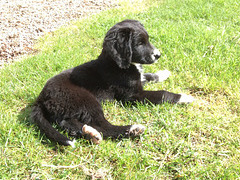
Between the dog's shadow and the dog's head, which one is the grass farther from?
the dog's head

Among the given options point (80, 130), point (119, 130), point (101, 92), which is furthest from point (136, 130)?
point (101, 92)

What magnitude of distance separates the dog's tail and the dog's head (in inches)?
39.7

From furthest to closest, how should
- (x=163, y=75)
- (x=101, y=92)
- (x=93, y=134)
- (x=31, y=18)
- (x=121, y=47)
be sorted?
(x=31, y=18)
(x=163, y=75)
(x=101, y=92)
(x=121, y=47)
(x=93, y=134)

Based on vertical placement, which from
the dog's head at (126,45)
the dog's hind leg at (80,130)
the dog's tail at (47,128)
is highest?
the dog's head at (126,45)

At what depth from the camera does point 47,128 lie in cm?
234

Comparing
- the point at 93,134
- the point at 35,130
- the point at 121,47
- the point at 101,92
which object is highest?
the point at 121,47

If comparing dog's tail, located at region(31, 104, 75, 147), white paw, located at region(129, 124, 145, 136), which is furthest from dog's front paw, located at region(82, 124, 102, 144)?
white paw, located at region(129, 124, 145, 136)

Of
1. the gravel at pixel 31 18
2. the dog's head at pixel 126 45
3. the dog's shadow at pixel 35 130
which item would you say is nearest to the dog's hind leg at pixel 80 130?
the dog's shadow at pixel 35 130

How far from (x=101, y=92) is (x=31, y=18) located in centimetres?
432

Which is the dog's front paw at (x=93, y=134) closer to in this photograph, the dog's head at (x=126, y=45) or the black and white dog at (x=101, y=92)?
the black and white dog at (x=101, y=92)

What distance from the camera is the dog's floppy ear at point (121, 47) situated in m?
2.74

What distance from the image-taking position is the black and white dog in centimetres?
244

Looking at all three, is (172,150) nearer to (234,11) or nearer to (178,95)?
(178,95)

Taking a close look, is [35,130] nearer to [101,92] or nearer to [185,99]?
[101,92]
